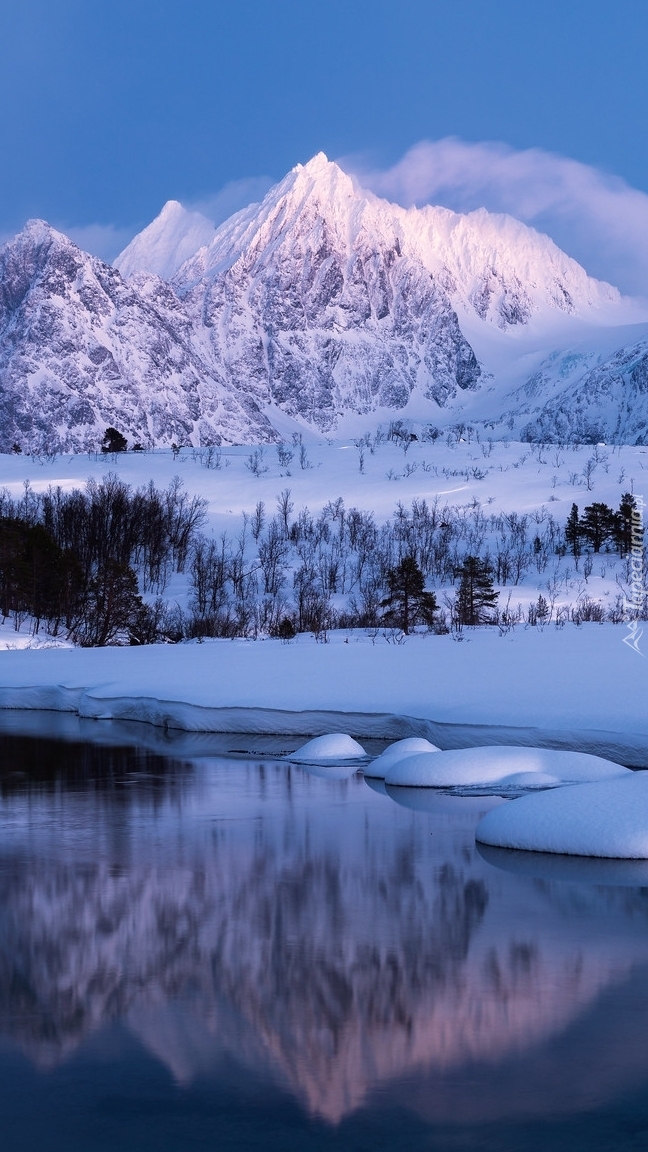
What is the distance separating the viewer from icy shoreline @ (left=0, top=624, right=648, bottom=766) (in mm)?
16656

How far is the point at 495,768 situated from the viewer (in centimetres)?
1471

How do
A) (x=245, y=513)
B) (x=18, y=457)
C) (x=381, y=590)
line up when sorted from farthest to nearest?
(x=18, y=457)
(x=245, y=513)
(x=381, y=590)

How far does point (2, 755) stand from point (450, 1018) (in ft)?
45.0

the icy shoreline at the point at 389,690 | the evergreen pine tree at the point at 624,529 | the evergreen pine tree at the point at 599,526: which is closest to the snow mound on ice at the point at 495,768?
the icy shoreline at the point at 389,690

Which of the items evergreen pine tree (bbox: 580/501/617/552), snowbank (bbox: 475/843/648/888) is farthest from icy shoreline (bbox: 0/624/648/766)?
evergreen pine tree (bbox: 580/501/617/552)

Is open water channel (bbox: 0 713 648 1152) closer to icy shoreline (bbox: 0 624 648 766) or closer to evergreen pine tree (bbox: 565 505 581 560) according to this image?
icy shoreline (bbox: 0 624 648 766)

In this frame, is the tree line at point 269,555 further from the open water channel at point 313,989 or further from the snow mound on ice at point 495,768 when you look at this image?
the open water channel at point 313,989

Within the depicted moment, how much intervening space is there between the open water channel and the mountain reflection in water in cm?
2

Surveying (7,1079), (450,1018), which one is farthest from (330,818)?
(7,1079)

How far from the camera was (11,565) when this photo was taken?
50.6 meters

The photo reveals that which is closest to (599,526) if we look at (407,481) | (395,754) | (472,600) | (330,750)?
(407,481)

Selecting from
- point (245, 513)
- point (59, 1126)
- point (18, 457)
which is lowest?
point (59, 1126)

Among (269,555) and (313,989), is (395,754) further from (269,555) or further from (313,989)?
(269,555)

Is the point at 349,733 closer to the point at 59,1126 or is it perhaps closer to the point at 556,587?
the point at 59,1126
